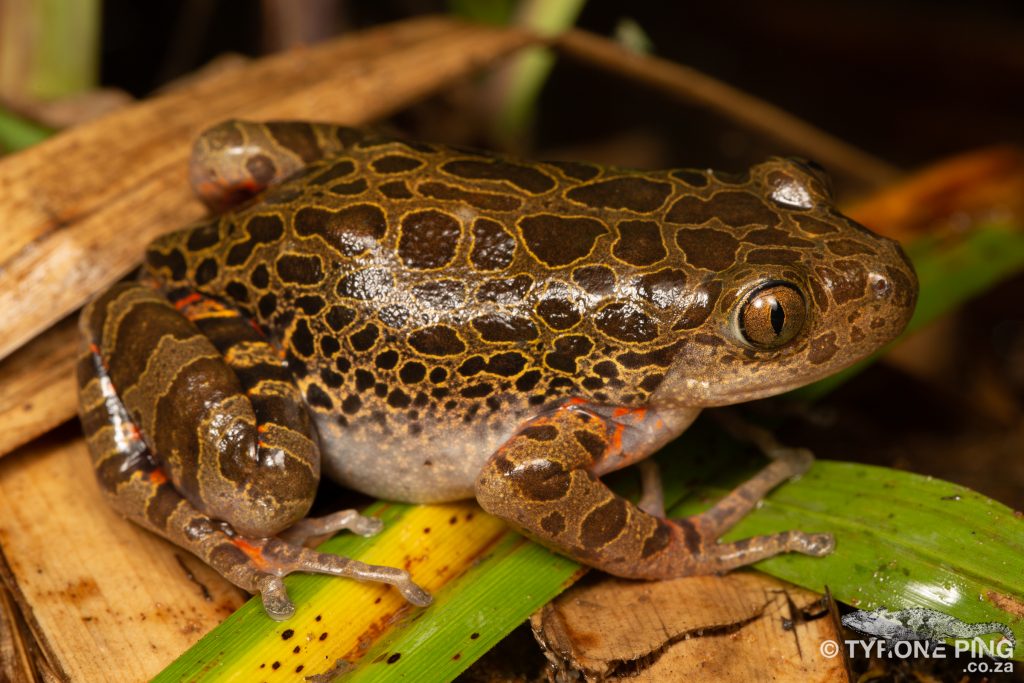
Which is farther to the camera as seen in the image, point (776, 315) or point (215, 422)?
point (215, 422)

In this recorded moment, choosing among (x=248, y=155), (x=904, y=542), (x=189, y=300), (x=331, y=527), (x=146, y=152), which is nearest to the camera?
(x=904, y=542)

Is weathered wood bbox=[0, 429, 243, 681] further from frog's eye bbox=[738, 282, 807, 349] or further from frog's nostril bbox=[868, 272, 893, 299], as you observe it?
frog's nostril bbox=[868, 272, 893, 299]

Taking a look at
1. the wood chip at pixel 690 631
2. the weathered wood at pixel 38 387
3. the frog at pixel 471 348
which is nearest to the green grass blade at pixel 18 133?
the weathered wood at pixel 38 387

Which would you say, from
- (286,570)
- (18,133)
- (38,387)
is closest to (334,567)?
(286,570)

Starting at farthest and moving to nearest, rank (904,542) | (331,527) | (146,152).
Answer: (146,152) → (331,527) → (904,542)

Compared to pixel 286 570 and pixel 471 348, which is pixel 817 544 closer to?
pixel 471 348

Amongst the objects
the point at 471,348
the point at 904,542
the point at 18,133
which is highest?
the point at 471,348

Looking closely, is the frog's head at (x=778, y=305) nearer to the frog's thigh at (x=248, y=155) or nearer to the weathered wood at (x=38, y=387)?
the frog's thigh at (x=248, y=155)

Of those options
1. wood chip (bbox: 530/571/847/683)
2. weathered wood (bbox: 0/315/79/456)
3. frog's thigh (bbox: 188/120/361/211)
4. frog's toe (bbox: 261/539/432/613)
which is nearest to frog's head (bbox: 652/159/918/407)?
wood chip (bbox: 530/571/847/683)
